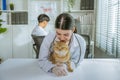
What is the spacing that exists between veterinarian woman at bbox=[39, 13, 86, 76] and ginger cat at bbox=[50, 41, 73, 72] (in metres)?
0.02

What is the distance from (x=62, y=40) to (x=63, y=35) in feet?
0.10

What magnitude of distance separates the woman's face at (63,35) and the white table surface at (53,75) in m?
0.19

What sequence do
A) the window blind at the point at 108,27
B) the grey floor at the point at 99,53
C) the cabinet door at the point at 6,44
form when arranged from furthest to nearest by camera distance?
the cabinet door at the point at 6,44 < the grey floor at the point at 99,53 < the window blind at the point at 108,27

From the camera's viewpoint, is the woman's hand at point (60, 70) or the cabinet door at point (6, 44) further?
the cabinet door at point (6, 44)

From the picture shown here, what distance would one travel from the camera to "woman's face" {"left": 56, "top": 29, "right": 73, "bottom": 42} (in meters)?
1.06

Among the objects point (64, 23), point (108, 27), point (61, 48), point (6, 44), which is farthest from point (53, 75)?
point (6, 44)

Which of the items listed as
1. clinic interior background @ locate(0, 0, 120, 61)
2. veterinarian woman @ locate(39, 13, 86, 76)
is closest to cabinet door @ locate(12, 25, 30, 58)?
Result: clinic interior background @ locate(0, 0, 120, 61)

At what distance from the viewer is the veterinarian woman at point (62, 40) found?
41.9 inches

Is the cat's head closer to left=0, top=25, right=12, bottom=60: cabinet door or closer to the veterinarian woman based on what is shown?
the veterinarian woman

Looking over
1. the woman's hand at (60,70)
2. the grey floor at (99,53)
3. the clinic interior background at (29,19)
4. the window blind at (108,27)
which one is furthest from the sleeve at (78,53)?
Result: the clinic interior background at (29,19)

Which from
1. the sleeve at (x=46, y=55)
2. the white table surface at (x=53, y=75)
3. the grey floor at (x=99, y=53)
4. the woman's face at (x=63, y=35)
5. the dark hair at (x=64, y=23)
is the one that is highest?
the dark hair at (x=64, y=23)

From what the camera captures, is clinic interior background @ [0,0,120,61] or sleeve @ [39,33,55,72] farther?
clinic interior background @ [0,0,120,61]

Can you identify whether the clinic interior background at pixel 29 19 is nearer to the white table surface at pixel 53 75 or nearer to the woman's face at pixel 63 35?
the white table surface at pixel 53 75

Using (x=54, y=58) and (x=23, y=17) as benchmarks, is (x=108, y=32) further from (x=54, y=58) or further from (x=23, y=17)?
(x=54, y=58)
